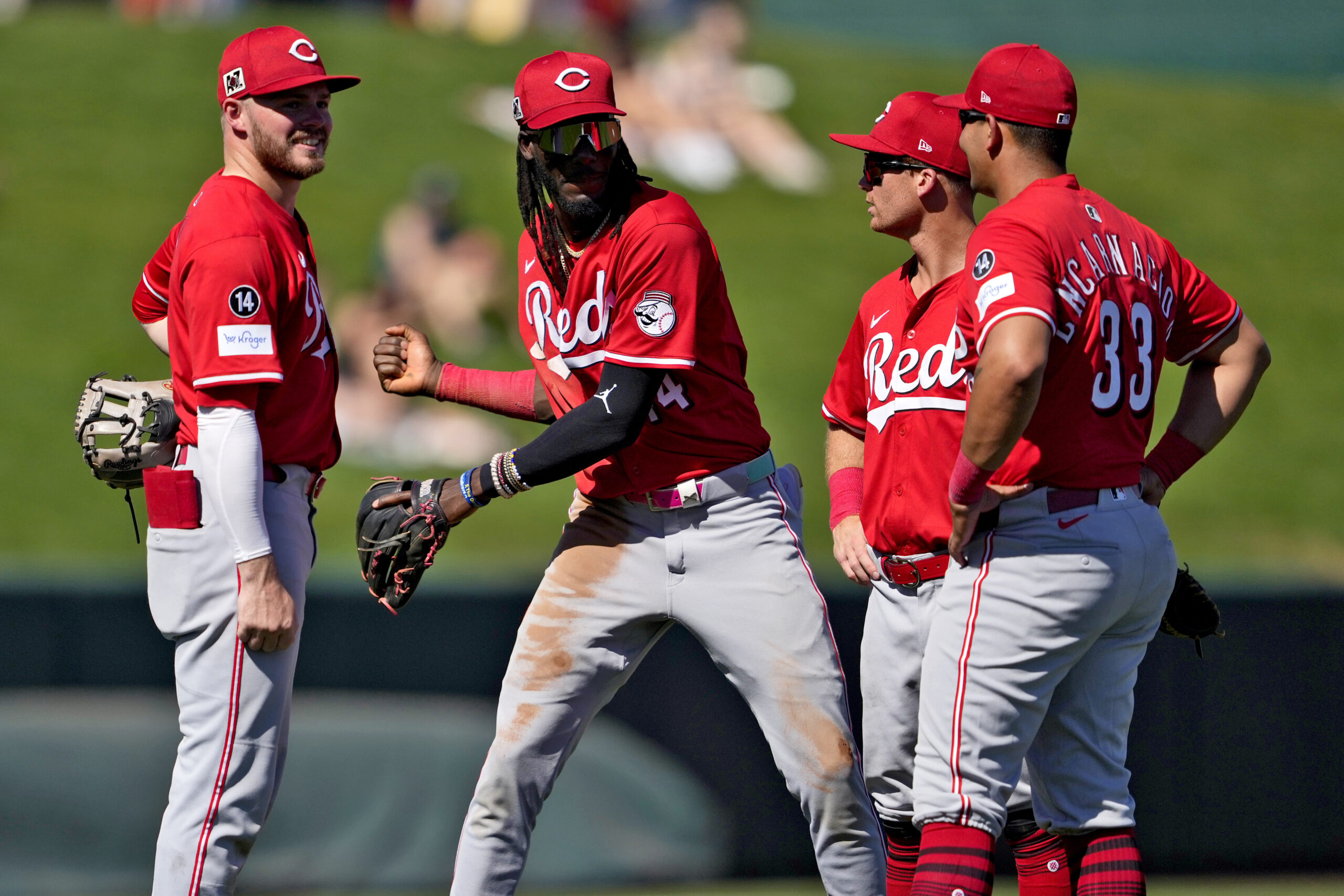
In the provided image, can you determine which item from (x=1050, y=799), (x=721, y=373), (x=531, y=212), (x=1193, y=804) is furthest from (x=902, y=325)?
(x=1193, y=804)

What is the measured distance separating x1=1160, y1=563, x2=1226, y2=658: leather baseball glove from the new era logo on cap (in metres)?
2.70

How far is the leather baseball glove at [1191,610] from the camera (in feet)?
12.2

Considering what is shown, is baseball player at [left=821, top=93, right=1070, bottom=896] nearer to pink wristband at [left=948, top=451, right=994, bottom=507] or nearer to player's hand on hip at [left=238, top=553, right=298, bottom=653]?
pink wristband at [left=948, top=451, right=994, bottom=507]

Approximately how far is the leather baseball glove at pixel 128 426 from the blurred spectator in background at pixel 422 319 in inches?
345

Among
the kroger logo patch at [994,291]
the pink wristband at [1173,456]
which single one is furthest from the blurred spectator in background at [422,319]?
the kroger logo patch at [994,291]

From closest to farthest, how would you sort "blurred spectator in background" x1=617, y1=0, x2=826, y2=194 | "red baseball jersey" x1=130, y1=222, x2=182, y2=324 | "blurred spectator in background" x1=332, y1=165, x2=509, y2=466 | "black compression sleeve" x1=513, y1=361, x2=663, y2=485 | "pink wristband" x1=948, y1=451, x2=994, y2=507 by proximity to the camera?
"pink wristband" x1=948, y1=451, x2=994, y2=507, "black compression sleeve" x1=513, y1=361, x2=663, y2=485, "red baseball jersey" x1=130, y1=222, x2=182, y2=324, "blurred spectator in background" x1=332, y1=165, x2=509, y2=466, "blurred spectator in background" x1=617, y1=0, x2=826, y2=194

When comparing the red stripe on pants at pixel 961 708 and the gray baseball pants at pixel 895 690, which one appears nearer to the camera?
the red stripe on pants at pixel 961 708

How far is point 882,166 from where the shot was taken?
12.3ft

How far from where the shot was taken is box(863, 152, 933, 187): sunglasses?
12.2 feet

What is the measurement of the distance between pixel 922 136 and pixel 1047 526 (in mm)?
1126

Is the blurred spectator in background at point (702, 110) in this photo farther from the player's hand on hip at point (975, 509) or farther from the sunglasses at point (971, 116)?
the player's hand on hip at point (975, 509)

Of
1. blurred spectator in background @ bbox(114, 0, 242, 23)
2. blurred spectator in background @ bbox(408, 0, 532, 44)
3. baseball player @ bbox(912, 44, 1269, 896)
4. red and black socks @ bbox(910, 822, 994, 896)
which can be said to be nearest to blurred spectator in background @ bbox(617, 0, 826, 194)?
blurred spectator in background @ bbox(408, 0, 532, 44)

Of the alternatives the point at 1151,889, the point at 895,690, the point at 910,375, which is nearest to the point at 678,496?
the point at 910,375

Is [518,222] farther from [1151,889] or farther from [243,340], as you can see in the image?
[243,340]
